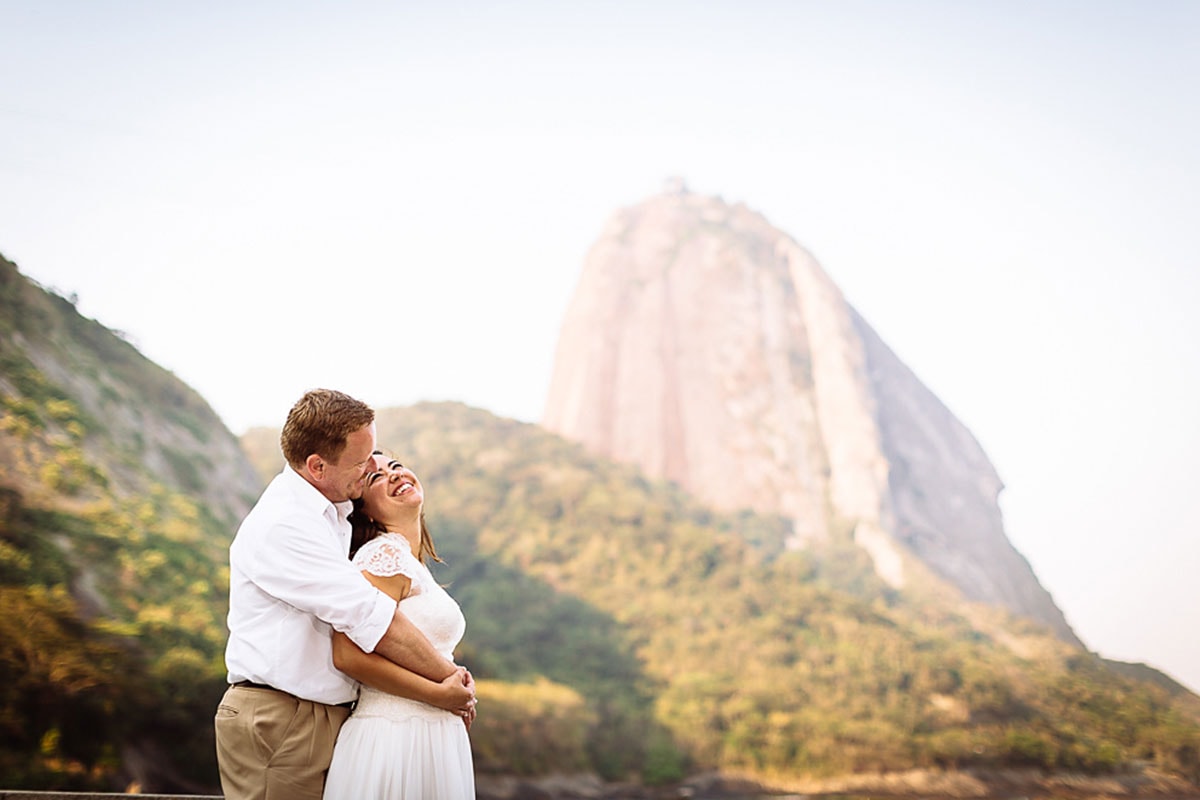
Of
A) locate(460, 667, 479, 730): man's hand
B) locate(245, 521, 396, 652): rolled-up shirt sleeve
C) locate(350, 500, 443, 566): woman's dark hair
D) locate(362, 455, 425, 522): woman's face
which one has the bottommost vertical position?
locate(460, 667, 479, 730): man's hand

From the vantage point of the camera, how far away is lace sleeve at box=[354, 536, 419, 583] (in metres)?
2.01

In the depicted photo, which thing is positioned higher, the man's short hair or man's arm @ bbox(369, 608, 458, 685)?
the man's short hair

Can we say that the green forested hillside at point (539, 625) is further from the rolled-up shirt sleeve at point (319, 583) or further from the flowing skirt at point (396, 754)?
the rolled-up shirt sleeve at point (319, 583)

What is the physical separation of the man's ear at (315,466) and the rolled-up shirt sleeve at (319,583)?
0.13 meters

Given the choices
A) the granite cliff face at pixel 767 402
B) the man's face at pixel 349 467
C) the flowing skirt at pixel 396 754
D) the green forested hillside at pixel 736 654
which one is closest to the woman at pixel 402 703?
the flowing skirt at pixel 396 754

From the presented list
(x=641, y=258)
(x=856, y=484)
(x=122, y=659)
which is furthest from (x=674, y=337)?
(x=122, y=659)

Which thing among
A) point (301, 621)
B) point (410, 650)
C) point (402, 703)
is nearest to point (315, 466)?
point (301, 621)

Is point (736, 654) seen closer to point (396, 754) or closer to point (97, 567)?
point (97, 567)

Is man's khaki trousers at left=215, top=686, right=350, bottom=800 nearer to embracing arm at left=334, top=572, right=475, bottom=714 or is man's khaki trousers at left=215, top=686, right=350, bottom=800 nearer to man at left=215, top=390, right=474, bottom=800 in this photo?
man at left=215, top=390, right=474, bottom=800

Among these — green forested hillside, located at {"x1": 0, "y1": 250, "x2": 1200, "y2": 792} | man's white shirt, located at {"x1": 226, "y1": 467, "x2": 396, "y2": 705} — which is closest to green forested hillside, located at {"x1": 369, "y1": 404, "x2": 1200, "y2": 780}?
green forested hillside, located at {"x1": 0, "y1": 250, "x2": 1200, "y2": 792}

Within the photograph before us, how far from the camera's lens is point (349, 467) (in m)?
2.01

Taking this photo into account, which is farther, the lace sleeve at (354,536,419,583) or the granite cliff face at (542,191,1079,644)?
the granite cliff face at (542,191,1079,644)

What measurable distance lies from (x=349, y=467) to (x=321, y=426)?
0.11m

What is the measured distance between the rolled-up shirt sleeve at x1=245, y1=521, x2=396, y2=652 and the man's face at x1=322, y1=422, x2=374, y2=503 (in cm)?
14
